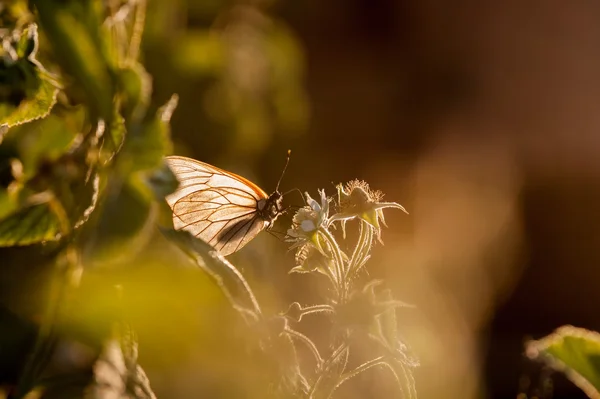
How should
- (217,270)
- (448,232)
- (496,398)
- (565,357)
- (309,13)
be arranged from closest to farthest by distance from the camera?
(217,270) < (565,357) < (496,398) < (448,232) < (309,13)

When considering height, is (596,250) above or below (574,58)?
below

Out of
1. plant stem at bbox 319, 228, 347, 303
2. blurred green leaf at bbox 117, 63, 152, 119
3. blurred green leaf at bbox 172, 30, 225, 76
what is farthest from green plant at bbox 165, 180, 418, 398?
blurred green leaf at bbox 172, 30, 225, 76

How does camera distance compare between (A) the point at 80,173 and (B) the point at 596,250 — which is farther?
(B) the point at 596,250

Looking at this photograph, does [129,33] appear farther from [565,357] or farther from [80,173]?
[565,357]

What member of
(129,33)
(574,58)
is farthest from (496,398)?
(129,33)

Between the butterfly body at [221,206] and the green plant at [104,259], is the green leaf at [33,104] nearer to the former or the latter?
the green plant at [104,259]

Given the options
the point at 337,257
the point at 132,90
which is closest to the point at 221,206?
the point at 337,257

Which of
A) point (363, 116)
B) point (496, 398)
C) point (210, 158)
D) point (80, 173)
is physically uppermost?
point (80, 173)

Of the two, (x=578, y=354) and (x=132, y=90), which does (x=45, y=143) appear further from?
(x=578, y=354)
